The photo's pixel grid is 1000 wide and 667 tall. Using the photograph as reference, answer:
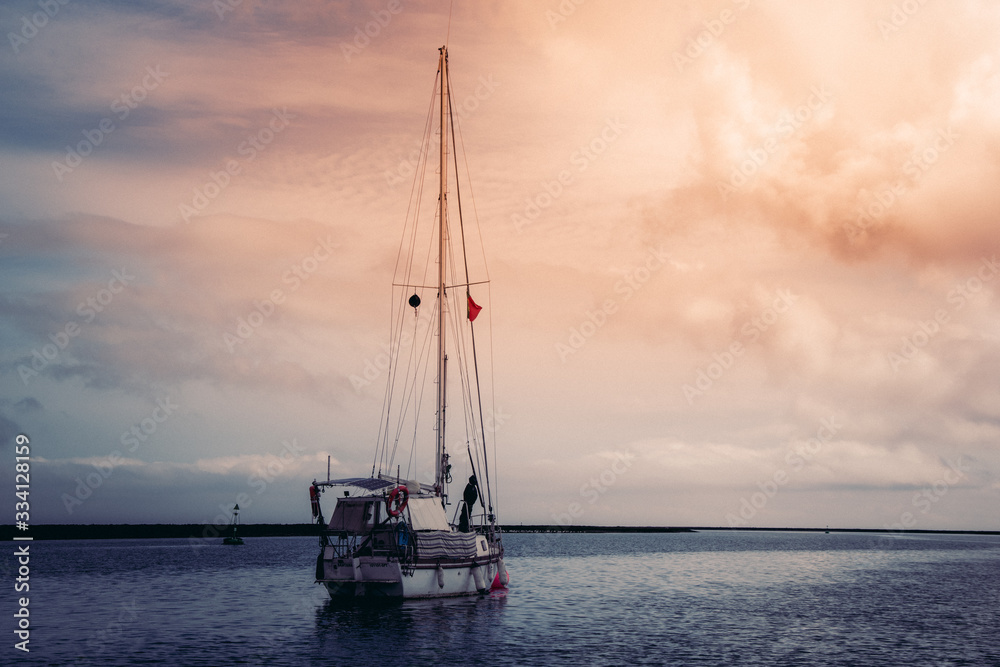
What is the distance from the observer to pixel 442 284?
166 ft

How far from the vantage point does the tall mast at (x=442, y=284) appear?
160 ft

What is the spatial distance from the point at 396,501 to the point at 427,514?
2769mm

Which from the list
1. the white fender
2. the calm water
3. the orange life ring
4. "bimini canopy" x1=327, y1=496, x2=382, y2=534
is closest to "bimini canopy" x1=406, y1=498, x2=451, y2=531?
the orange life ring

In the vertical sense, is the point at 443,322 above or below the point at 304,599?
above

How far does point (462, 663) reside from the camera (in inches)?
1313

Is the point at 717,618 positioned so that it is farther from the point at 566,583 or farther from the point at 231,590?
the point at 231,590

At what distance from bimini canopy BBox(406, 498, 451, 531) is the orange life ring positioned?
103 cm

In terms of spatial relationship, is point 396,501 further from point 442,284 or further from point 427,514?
point 442,284

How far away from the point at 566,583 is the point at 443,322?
35.1 meters

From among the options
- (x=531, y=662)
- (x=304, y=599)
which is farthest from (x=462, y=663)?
(x=304, y=599)

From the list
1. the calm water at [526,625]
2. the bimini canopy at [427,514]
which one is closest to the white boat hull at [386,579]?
the calm water at [526,625]

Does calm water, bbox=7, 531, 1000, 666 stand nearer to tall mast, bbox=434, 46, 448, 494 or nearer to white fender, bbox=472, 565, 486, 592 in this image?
white fender, bbox=472, 565, 486, 592

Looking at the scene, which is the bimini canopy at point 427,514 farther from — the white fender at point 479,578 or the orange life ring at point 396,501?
the white fender at point 479,578

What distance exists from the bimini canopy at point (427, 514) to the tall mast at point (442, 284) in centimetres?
196
